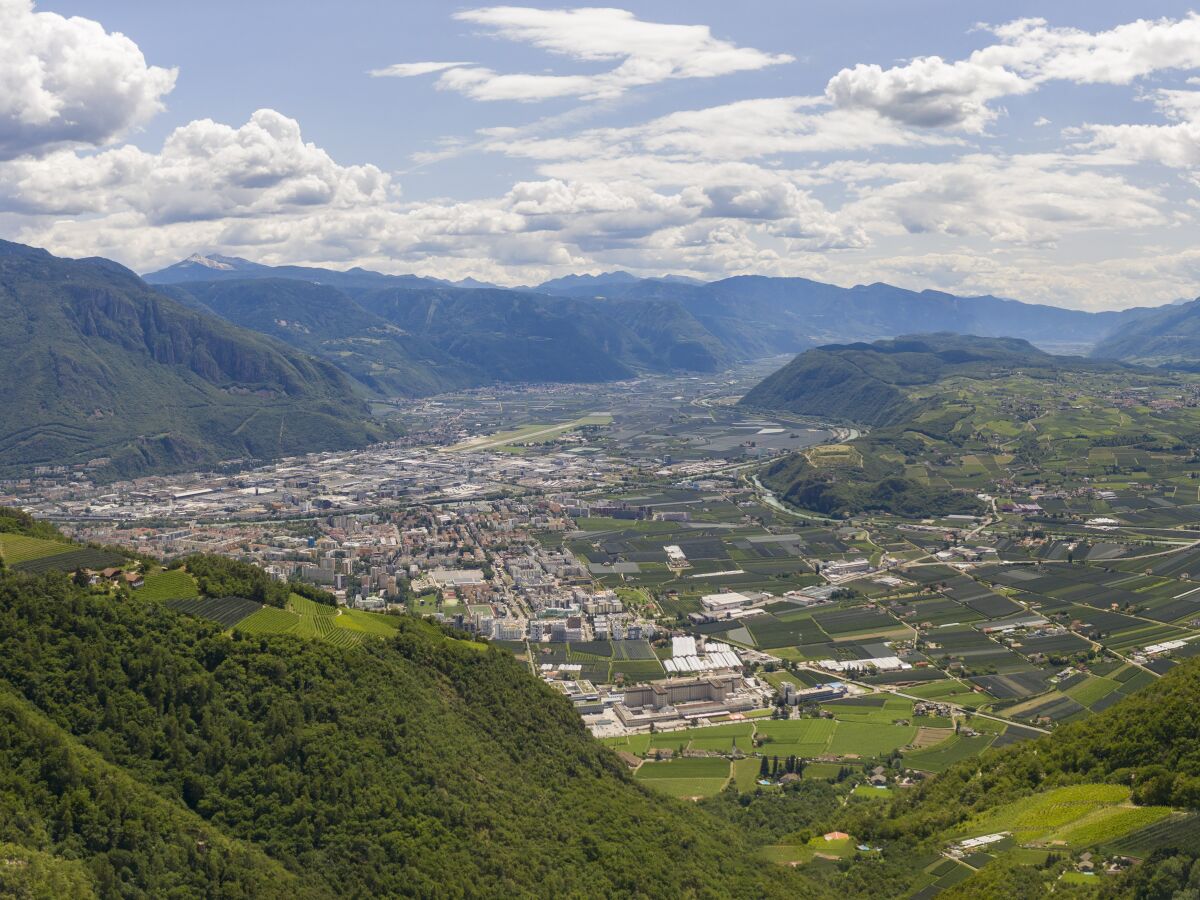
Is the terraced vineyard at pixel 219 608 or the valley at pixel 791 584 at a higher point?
the terraced vineyard at pixel 219 608

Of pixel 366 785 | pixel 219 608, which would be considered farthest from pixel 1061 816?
pixel 219 608

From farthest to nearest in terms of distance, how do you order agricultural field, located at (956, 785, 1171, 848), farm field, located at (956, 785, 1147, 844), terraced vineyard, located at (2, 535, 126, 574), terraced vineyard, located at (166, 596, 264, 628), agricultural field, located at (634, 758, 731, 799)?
1. agricultural field, located at (634, 758, 731, 799)
2. terraced vineyard, located at (2, 535, 126, 574)
3. terraced vineyard, located at (166, 596, 264, 628)
4. farm field, located at (956, 785, 1147, 844)
5. agricultural field, located at (956, 785, 1171, 848)

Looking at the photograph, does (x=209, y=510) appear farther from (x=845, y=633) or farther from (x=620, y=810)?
(x=620, y=810)

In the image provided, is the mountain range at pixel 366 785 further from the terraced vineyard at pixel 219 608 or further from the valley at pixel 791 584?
the valley at pixel 791 584

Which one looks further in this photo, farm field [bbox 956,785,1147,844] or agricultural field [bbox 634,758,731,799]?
agricultural field [bbox 634,758,731,799]

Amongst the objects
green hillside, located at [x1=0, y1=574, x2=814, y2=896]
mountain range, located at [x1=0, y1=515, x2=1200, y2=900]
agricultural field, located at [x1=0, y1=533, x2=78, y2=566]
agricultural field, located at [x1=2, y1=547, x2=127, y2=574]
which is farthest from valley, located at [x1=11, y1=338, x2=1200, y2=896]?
green hillside, located at [x1=0, y1=574, x2=814, y2=896]

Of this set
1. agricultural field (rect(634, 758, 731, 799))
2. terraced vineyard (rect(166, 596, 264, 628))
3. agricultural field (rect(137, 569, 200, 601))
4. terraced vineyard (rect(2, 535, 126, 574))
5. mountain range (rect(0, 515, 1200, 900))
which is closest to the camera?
mountain range (rect(0, 515, 1200, 900))

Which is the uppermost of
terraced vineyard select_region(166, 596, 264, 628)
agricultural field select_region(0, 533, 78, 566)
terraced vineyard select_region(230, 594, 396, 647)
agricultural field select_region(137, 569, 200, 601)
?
agricultural field select_region(0, 533, 78, 566)

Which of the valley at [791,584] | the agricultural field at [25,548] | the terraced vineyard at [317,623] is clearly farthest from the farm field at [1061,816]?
the agricultural field at [25,548]

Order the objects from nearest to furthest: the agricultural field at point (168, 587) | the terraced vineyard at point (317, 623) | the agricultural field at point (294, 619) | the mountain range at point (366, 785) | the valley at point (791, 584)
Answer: the mountain range at point (366, 785) < the agricultural field at point (294, 619) < the agricultural field at point (168, 587) < the terraced vineyard at point (317, 623) < the valley at point (791, 584)

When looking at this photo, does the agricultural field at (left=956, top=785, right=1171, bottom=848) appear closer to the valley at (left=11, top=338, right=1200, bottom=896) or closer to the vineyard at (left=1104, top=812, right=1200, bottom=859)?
the valley at (left=11, top=338, right=1200, bottom=896)

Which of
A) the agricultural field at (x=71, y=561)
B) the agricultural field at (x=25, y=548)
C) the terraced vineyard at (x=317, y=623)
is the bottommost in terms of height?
the terraced vineyard at (x=317, y=623)

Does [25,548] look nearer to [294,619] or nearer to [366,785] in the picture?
[294,619]
